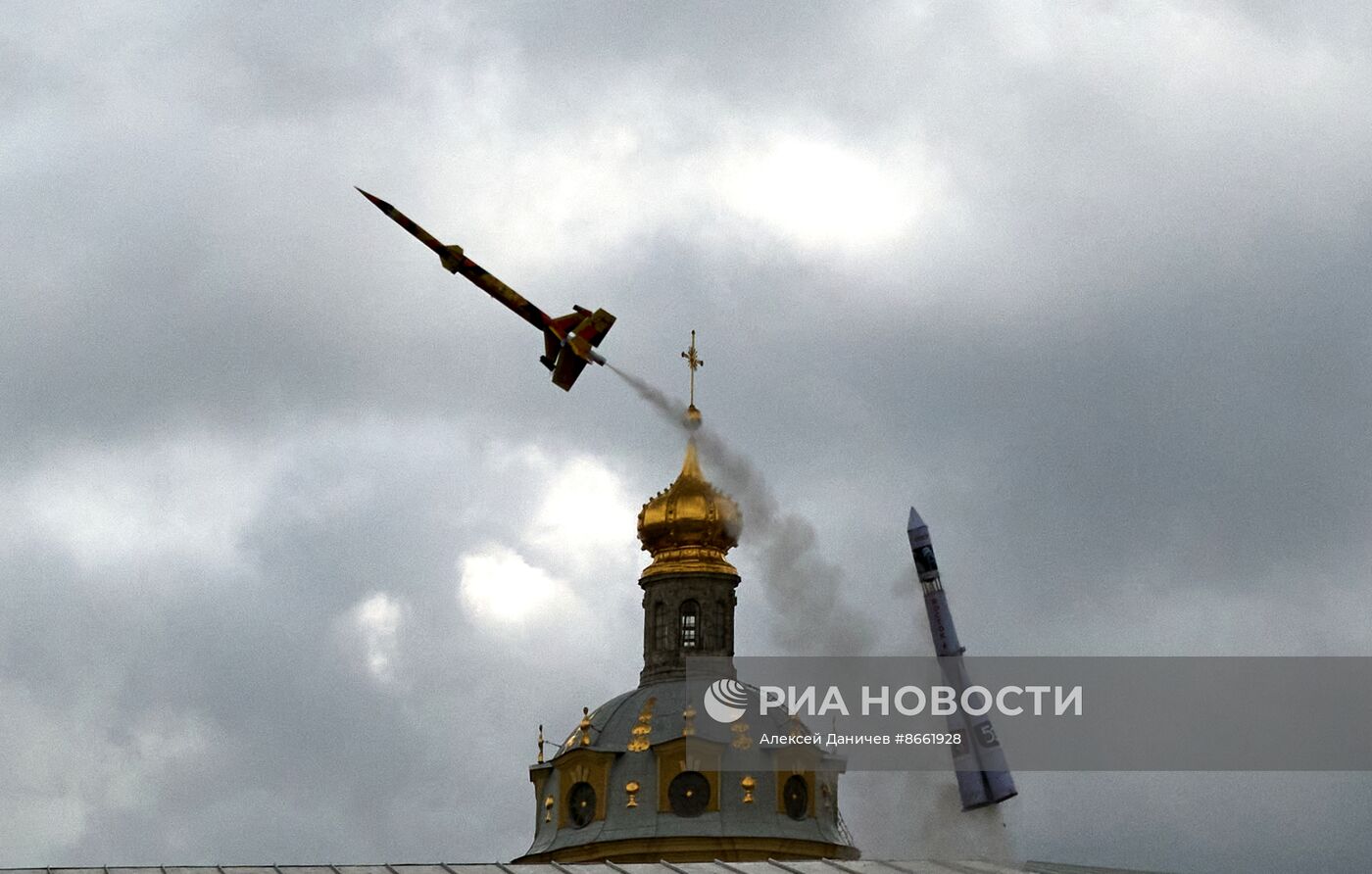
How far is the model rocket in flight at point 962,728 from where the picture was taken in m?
92.0

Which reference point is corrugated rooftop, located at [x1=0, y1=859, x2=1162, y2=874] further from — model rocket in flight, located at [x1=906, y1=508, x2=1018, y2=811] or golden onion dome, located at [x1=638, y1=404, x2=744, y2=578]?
golden onion dome, located at [x1=638, y1=404, x2=744, y2=578]

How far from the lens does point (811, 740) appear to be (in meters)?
108

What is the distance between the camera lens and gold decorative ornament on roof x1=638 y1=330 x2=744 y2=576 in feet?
372

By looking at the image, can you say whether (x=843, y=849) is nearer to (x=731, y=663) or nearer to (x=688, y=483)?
(x=731, y=663)

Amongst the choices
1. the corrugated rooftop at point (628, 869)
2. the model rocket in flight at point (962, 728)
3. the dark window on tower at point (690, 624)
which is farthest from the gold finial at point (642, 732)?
the corrugated rooftop at point (628, 869)

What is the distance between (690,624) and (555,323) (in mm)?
23097

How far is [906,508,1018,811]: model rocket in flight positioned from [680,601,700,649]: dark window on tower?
19.7 metres

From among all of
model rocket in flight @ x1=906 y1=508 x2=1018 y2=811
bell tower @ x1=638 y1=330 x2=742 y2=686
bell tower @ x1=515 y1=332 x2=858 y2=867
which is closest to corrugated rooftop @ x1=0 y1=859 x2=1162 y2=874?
model rocket in flight @ x1=906 y1=508 x2=1018 y2=811

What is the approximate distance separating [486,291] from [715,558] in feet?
78.5

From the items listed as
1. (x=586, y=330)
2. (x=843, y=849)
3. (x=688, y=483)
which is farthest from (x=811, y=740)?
(x=586, y=330)

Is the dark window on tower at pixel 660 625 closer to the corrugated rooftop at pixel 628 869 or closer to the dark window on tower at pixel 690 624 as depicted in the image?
the dark window on tower at pixel 690 624

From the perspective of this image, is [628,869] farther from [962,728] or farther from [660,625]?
[660,625]

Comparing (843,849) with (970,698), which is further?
(843,849)

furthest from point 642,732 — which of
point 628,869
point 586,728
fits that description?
point 628,869
